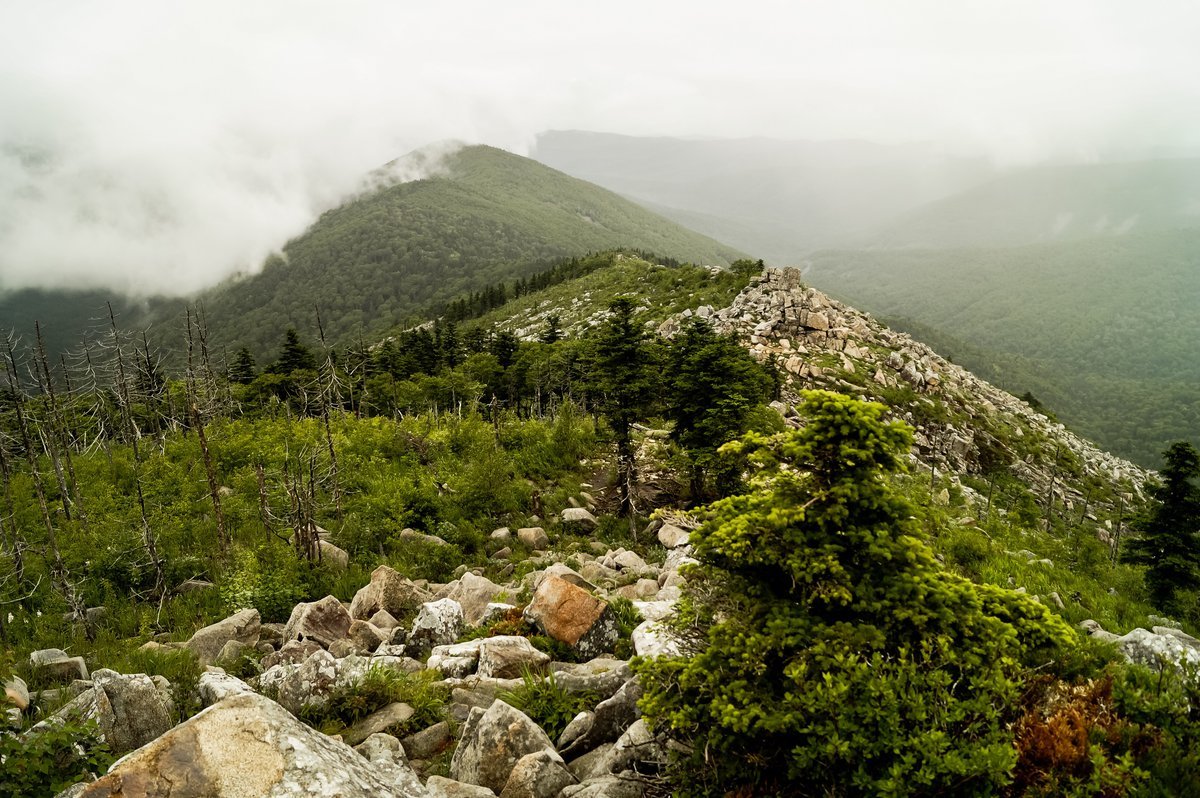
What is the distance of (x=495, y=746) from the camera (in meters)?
7.25

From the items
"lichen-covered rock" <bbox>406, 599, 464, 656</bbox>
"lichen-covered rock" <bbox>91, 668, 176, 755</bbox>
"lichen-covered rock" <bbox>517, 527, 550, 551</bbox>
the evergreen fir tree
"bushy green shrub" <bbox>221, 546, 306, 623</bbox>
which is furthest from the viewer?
"lichen-covered rock" <bbox>517, 527, 550, 551</bbox>

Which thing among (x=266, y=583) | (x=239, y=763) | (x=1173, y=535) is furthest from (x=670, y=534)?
(x=1173, y=535)

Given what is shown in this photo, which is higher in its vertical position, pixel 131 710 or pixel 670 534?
pixel 131 710

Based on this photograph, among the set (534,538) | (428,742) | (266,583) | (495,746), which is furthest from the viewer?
(534,538)

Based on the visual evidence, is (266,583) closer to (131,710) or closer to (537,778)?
(131,710)

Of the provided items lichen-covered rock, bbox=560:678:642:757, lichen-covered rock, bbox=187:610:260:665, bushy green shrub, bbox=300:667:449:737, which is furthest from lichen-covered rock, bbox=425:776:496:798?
lichen-covered rock, bbox=187:610:260:665

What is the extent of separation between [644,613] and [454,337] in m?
62.6

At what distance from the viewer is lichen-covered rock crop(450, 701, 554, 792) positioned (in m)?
7.08

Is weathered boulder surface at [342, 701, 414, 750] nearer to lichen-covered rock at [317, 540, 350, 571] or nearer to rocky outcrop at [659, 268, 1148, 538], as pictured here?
lichen-covered rock at [317, 540, 350, 571]

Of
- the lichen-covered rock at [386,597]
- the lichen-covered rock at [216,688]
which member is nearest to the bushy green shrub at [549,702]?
the lichen-covered rock at [216,688]

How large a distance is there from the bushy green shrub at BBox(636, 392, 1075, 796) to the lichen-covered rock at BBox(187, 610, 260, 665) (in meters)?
10.7

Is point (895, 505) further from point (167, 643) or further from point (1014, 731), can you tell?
point (167, 643)

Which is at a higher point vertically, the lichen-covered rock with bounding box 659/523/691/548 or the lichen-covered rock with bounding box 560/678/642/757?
the lichen-covered rock with bounding box 560/678/642/757

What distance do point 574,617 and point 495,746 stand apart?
3991mm
